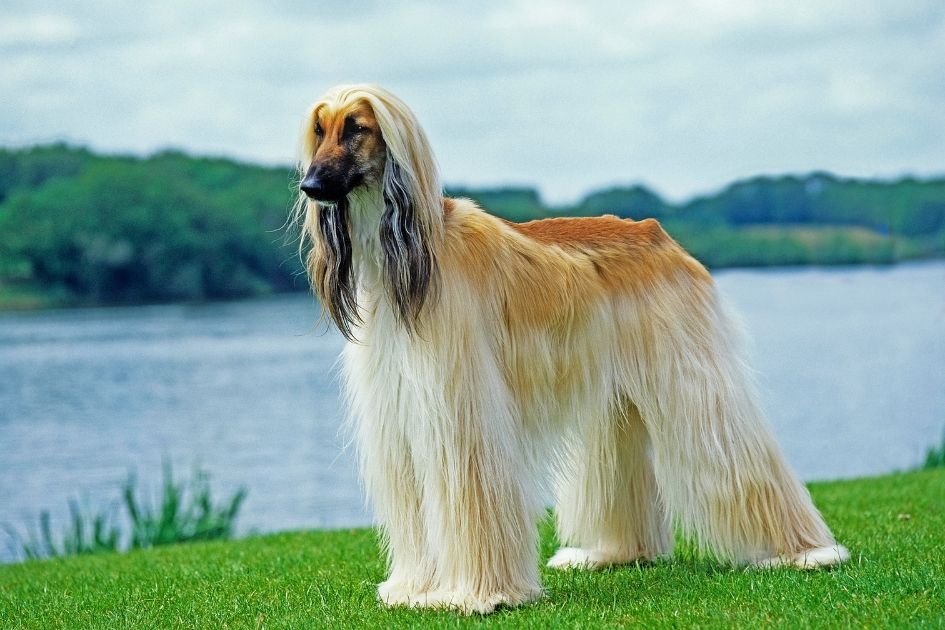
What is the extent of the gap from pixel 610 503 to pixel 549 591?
66 cm

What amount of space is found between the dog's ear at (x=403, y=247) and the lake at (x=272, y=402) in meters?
0.36

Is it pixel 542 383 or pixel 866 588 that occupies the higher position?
pixel 542 383

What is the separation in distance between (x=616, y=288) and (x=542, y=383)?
19.9 inches

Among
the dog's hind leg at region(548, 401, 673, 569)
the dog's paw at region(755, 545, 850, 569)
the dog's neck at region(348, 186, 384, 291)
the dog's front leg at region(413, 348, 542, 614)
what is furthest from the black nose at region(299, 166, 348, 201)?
the dog's paw at region(755, 545, 850, 569)

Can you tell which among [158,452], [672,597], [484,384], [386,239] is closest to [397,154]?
[386,239]

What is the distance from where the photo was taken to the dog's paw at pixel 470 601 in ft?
14.0

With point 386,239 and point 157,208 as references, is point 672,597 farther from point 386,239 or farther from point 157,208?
point 157,208

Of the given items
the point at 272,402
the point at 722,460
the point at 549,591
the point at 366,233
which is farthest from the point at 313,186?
the point at 272,402

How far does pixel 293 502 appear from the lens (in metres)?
12.8

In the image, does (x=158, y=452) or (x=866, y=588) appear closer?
(x=866, y=588)

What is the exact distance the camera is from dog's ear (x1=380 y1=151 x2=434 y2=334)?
4.09 m

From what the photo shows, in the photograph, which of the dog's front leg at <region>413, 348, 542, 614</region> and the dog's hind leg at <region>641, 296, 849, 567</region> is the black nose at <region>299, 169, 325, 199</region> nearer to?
the dog's front leg at <region>413, 348, 542, 614</region>

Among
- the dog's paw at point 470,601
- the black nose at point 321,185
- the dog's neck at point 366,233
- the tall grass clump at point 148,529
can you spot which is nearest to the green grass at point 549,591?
the dog's paw at point 470,601

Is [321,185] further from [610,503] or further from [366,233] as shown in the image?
[610,503]
